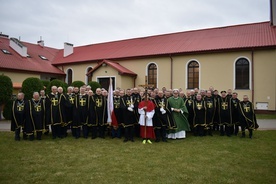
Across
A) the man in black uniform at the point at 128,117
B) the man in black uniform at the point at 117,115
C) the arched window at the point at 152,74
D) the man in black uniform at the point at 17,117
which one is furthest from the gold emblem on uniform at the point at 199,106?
the arched window at the point at 152,74

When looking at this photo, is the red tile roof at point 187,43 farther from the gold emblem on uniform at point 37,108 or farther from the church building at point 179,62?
the gold emblem on uniform at point 37,108

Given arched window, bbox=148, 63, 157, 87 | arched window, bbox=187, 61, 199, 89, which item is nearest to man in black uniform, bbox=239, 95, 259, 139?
arched window, bbox=187, 61, 199, 89

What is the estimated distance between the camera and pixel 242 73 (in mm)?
18328

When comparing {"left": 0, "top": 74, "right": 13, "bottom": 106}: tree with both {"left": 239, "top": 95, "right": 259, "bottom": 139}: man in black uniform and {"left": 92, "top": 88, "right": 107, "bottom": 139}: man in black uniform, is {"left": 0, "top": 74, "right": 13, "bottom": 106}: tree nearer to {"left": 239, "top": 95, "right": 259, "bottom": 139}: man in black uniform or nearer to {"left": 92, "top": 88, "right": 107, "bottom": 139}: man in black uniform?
{"left": 92, "top": 88, "right": 107, "bottom": 139}: man in black uniform

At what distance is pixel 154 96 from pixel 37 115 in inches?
172

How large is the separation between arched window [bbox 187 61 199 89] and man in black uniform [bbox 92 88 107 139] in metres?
12.3

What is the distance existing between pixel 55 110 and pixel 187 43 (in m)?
15.4

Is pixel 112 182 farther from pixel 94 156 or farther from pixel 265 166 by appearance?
pixel 265 166

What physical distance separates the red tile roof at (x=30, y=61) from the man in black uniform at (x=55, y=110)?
15.6 metres

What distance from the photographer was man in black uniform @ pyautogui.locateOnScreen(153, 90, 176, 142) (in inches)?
349

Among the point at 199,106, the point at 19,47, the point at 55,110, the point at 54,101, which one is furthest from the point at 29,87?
the point at 19,47

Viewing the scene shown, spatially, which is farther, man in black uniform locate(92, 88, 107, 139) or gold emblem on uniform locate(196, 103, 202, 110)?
gold emblem on uniform locate(196, 103, 202, 110)

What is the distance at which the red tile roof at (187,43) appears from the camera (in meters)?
18.5

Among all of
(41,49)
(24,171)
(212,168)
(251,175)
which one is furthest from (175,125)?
(41,49)
